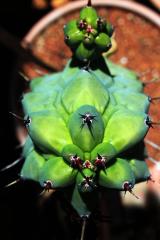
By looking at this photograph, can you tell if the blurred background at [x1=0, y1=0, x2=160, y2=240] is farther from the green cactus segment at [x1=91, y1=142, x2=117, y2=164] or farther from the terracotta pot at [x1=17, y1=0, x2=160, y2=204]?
the green cactus segment at [x1=91, y1=142, x2=117, y2=164]

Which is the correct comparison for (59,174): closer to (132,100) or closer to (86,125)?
(86,125)

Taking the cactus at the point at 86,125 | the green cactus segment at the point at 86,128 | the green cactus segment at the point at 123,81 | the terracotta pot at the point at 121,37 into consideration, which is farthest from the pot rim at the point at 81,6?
the green cactus segment at the point at 86,128

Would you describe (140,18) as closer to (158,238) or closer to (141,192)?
(141,192)

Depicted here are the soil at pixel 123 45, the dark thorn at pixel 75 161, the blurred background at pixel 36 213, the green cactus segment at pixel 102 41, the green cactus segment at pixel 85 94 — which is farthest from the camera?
the soil at pixel 123 45

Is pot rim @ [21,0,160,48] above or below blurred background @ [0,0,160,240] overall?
above

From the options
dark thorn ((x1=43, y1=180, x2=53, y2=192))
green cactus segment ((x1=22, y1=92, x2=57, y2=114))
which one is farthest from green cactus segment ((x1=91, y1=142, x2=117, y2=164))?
green cactus segment ((x1=22, y1=92, x2=57, y2=114))

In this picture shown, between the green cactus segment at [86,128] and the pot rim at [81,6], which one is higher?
the pot rim at [81,6]

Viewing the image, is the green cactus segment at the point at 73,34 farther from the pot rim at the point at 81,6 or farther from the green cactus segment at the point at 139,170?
the pot rim at the point at 81,6
